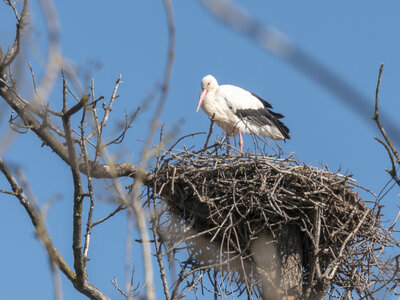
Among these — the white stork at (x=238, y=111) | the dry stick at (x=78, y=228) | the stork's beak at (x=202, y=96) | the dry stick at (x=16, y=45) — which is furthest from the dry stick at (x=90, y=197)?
the stork's beak at (x=202, y=96)

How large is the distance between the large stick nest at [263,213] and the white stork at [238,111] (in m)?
2.70

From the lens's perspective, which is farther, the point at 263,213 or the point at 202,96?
the point at 202,96

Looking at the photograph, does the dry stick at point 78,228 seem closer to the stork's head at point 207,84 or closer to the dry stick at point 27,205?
the dry stick at point 27,205

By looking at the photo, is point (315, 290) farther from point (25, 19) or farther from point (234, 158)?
point (25, 19)

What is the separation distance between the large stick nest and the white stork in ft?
8.86

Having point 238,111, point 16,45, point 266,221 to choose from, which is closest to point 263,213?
point 266,221

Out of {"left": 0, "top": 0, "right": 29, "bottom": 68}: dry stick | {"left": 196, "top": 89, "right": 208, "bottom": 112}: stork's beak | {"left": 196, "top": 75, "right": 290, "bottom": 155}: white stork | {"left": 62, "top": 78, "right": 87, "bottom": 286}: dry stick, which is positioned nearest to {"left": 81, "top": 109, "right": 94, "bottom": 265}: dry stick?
{"left": 62, "top": 78, "right": 87, "bottom": 286}: dry stick

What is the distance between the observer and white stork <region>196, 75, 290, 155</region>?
8.62 meters

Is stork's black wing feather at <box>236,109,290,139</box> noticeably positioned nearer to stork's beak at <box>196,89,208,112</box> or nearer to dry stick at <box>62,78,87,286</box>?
stork's beak at <box>196,89,208,112</box>

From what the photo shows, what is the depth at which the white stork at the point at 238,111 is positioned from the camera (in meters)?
8.62

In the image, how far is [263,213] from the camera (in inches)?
215

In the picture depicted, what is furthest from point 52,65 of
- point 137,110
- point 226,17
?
point 137,110

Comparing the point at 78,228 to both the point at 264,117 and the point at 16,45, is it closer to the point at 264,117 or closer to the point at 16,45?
the point at 16,45

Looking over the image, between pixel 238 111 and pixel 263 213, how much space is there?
3.33m
